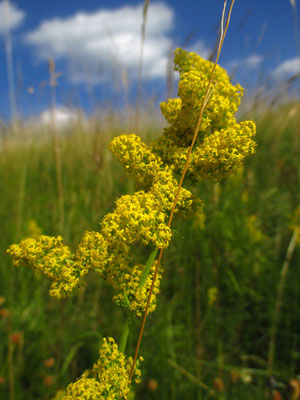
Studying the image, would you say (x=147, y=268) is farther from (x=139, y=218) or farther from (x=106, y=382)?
(x=106, y=382)

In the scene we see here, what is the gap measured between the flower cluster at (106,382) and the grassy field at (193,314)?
123 centimetres

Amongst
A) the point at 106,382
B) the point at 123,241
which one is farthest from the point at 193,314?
the point at 123,241

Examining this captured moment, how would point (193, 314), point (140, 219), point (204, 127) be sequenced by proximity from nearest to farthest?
point (140, 219) → point (204, 127) → point (193, 314)

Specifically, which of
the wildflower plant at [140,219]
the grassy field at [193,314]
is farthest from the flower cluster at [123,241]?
the grassy field at [193,314]

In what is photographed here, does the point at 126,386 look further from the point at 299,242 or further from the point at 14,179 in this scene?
the point at 14,179

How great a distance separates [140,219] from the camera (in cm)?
107

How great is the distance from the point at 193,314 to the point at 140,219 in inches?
93.4

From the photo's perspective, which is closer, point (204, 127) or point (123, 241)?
point (123, 241)

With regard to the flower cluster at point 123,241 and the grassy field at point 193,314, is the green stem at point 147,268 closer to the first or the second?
the flower cluster at point 123,241

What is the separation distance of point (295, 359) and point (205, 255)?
Result: 1.20 metres

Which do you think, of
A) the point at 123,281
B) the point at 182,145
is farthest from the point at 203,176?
the point at 123,281

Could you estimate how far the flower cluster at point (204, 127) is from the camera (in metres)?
1.17

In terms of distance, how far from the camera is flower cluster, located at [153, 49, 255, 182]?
1.17 m

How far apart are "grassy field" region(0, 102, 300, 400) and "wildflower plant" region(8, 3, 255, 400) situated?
1.21 meters
